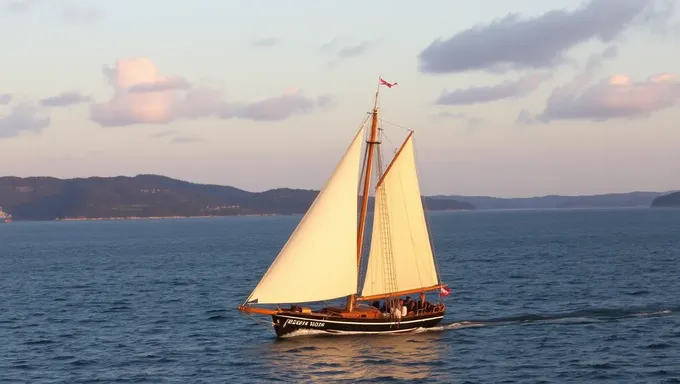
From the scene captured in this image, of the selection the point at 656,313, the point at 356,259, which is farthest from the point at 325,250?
the point at 656,313

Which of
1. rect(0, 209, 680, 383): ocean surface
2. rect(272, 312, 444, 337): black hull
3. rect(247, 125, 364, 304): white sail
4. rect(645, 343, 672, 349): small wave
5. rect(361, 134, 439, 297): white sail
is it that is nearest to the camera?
rect(0, 209, 680, 383): ocean surface

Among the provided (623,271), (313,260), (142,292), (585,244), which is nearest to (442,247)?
(585,244)

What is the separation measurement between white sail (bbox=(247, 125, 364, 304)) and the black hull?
1334 mm

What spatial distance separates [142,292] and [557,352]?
48.6 meters

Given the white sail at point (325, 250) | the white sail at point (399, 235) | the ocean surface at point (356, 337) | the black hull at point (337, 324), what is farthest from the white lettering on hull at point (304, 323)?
the white sail at point (399, 235)

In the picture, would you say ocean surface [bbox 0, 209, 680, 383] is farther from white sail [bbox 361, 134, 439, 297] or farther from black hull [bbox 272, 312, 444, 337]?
white sail [bbox 361, 134, 439, 297]

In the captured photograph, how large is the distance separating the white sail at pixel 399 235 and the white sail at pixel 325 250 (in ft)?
8.46

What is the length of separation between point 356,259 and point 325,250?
221cm

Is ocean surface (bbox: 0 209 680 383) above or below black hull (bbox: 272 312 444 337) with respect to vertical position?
below

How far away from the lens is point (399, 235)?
5981 centimetres

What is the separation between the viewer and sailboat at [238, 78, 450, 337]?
55562 millimetres

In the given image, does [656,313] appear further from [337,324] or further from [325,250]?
[325,250]

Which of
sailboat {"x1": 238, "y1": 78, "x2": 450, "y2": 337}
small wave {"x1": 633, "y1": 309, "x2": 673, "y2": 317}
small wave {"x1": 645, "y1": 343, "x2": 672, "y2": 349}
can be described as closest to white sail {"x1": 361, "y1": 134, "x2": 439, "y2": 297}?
sailboat {"x1": 238, "y1": 78, "x2": 450, "y2": 337}

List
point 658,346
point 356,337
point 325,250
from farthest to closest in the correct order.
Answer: point 356,337 < point 325,250 < point 658,346
